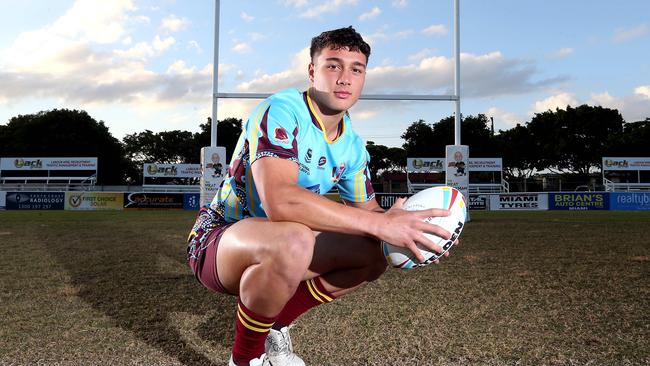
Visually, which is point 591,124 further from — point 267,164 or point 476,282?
point 267,164

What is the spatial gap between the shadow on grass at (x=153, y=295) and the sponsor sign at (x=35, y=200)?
20436 millimetres

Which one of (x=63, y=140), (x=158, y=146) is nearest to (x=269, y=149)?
(x=63, y=140)

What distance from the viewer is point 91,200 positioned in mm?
26891

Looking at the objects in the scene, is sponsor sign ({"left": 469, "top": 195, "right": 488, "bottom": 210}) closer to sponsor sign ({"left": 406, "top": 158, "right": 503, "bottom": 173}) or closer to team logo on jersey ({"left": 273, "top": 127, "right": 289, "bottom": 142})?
sponsor sign ({"left": 406, "top": 158, "right": 503, "bottom": 173})

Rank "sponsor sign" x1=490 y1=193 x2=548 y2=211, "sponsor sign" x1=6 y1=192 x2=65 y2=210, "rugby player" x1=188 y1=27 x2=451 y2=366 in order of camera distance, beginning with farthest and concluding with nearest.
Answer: "sponsor sign" x1=6 y1=192 x2=65 y2=210 → "sponsor sign" x1=490 y1=193 x2=548 y2=211 → "rugby player" x1=188 y1=27 x2=451 y2=366

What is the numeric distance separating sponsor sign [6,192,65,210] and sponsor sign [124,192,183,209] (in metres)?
3.57

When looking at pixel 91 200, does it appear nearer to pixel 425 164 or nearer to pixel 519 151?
pixel 425 164

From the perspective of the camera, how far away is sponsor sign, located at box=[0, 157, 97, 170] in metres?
41.4

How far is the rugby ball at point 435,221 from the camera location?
6.88ft

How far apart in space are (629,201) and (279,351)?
28.0m

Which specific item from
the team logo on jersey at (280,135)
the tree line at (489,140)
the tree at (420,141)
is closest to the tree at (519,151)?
the tree line at (489,140)

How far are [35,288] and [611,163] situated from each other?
43.0m

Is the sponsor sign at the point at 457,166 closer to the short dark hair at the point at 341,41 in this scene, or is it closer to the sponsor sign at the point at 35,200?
the short dark hair at the point at 341,41

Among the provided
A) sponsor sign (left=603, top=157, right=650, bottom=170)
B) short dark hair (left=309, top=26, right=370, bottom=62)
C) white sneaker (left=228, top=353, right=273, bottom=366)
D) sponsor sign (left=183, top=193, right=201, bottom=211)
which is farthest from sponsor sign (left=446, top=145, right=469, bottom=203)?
sponsor sign (left=603, top=157, right=650, bottom=170)
